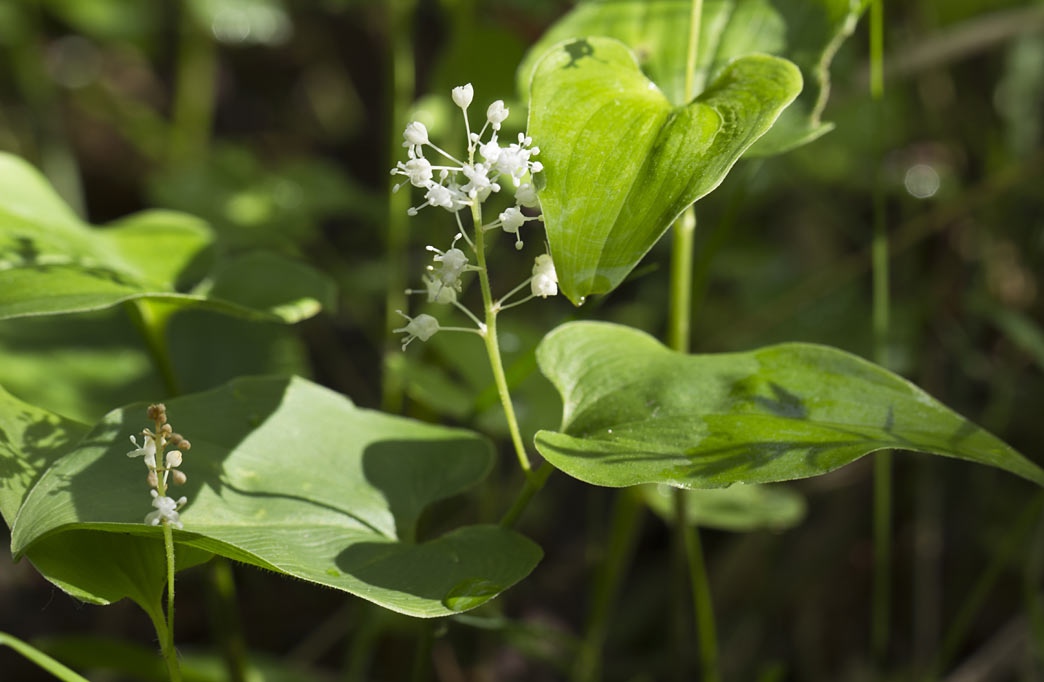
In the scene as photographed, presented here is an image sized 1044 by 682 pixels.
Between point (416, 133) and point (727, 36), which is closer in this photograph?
point (416, 133)

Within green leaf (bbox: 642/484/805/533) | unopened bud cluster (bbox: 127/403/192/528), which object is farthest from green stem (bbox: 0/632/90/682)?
green leaf (bbox: 642/484/805/533)

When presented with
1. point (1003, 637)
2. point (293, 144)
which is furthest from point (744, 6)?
point (293, 144)

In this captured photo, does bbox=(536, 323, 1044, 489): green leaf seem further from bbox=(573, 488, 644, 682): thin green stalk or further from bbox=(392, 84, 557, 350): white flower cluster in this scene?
bbox=(573, 488, 644, 682): thin green stalk

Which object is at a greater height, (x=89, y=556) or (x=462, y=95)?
(x=462, y=95)

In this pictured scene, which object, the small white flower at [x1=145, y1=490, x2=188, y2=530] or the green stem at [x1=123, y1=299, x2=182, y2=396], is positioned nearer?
the small white flower at [x1=145, y1=490, x2=188, y2=530]

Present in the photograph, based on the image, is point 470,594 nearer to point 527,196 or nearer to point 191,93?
point 527,196

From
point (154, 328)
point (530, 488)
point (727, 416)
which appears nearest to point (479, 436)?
point (530, 488)
